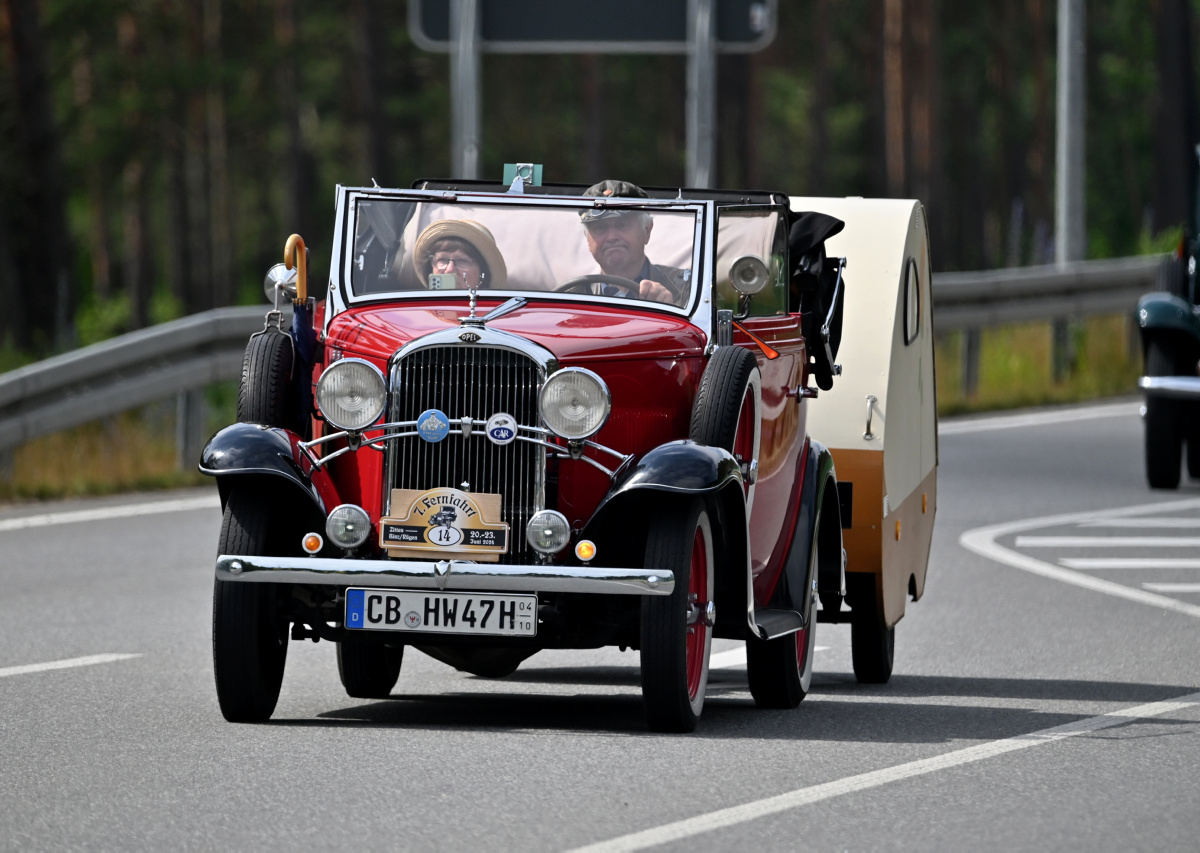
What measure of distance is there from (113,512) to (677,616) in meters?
8.61

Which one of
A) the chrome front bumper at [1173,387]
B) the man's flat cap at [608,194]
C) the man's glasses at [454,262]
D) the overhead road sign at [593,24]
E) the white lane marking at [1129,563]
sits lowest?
the white lane marking at [1129,563]

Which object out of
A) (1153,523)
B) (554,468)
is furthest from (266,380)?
(1153,523)

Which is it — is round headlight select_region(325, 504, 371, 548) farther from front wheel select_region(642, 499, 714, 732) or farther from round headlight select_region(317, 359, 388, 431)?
front wheel select_region(642, 499, 714, 732)

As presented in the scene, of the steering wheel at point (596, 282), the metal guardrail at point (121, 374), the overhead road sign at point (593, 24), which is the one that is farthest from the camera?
the overhead road sign at point (593, 24)

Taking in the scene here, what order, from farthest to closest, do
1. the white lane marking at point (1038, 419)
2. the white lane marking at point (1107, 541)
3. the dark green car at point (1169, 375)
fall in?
the white lane marking at point (1038, 419) < the dark green car at point (1169, 375) < the white lane marking at point (1107, 541)

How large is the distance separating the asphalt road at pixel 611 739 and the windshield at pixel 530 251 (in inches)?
61.6

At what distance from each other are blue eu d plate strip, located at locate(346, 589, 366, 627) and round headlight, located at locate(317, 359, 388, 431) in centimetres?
58

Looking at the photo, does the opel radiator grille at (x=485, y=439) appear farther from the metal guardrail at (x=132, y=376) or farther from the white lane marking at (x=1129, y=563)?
the metal guardrail at (x=132, y=376)

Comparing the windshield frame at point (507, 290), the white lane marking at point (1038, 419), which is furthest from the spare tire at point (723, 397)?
the white lane marking at point (1038, 419)

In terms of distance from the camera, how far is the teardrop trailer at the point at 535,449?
7.52 m

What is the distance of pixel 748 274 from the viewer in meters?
8.37

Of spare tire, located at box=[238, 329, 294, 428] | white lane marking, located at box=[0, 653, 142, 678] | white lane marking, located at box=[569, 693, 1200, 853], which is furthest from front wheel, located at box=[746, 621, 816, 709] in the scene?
white lane marking, located at box=[0, 653, 142, 678]

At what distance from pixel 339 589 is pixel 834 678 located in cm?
303

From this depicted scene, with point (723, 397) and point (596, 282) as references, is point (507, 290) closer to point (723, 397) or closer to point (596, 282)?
point (596, 282)
